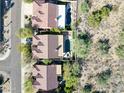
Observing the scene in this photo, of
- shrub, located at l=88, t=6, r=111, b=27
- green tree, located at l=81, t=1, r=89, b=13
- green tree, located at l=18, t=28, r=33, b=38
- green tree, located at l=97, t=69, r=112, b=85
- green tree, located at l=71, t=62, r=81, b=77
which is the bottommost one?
green tree, located at l=97, t=69, r=112, b=85

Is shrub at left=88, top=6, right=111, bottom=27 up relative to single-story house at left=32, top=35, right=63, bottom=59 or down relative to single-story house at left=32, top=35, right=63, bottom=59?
up

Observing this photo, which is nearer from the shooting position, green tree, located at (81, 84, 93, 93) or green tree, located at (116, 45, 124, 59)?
green tree, located at (116, 45, 124, 59)

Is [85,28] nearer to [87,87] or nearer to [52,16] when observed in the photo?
[52,16]

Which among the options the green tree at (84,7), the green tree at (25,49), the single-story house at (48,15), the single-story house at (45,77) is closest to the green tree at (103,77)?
the single-story house at (45,77)

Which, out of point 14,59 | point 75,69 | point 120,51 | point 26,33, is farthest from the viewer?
point 14,59

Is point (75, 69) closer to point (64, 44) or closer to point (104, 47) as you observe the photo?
point (64, 44)

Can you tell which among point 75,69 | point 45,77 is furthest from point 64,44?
point 45,77

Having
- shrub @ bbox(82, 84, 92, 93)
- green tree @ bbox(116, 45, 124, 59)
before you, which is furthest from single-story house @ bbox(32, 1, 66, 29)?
shrub @ bbox(82, 84, 92, 93)

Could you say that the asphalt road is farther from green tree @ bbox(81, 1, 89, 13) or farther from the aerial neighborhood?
green tree @ bbox(81, 1, 89, 13)
